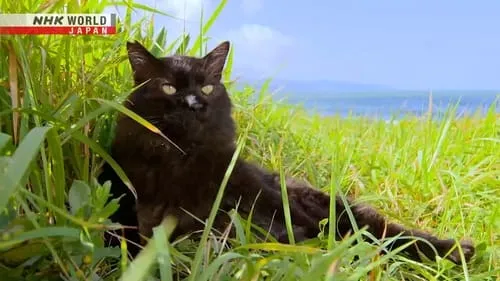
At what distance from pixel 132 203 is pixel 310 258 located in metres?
0.48

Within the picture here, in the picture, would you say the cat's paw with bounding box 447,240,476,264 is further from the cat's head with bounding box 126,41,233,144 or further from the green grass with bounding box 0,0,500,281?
the cat's head with bounding box 126,41,233,144

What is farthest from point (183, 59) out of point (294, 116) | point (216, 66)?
point (294, 116)

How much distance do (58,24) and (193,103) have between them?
0.33 meters

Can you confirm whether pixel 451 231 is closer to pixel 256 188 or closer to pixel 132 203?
pixel 256 188

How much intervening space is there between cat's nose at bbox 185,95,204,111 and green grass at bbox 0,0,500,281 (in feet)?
0.56

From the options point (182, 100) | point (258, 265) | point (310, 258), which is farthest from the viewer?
point (182, 100)

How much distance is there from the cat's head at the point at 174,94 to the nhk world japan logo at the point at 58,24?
0.08 m

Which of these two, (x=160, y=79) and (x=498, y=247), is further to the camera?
(x=498, y=247)

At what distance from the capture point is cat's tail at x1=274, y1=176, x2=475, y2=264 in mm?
1565

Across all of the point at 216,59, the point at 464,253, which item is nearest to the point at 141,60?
the point at 216,59

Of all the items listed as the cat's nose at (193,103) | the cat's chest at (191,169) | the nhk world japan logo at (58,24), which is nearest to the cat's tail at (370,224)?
the cat's chest at (191,169)

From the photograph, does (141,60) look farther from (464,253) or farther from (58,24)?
(464,253)

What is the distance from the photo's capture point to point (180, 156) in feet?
4.72

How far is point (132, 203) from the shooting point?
1.42 meters
